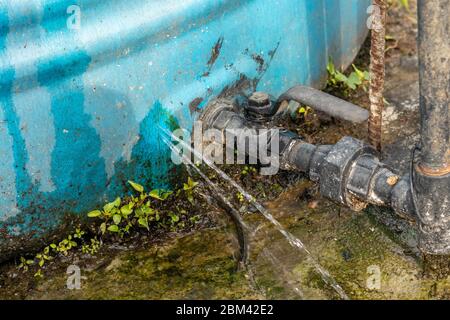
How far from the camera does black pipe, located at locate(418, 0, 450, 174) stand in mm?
1565

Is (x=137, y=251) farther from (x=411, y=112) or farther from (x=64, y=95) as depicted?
(x=411, y=112)

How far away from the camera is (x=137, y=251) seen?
2.24 m

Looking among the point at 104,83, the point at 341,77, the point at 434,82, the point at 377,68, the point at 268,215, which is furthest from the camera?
the point at 341,77

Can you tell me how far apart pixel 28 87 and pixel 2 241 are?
20.4 inches

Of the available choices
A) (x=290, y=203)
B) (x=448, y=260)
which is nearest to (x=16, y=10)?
(x=290, y=203)

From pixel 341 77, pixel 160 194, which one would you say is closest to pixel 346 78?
pixel 341 77

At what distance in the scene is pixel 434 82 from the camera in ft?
5.40

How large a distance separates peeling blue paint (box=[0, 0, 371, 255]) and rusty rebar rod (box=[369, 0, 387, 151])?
39 centimetres

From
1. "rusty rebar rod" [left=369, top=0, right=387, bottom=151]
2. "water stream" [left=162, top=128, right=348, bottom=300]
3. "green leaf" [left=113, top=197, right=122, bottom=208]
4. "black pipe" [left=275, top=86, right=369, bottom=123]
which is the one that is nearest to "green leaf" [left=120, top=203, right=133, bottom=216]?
"green leaf" [left=113, top=197, right=122, bottom=208]

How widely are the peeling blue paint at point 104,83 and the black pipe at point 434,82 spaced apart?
Answer: 78cm

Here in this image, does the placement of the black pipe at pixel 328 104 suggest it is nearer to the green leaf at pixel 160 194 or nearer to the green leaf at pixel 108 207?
the green leaf at pixel 160 194

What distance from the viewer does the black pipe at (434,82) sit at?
1.57 meters

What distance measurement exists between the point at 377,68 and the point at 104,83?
0.84m

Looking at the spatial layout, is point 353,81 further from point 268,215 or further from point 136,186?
point 136,186
